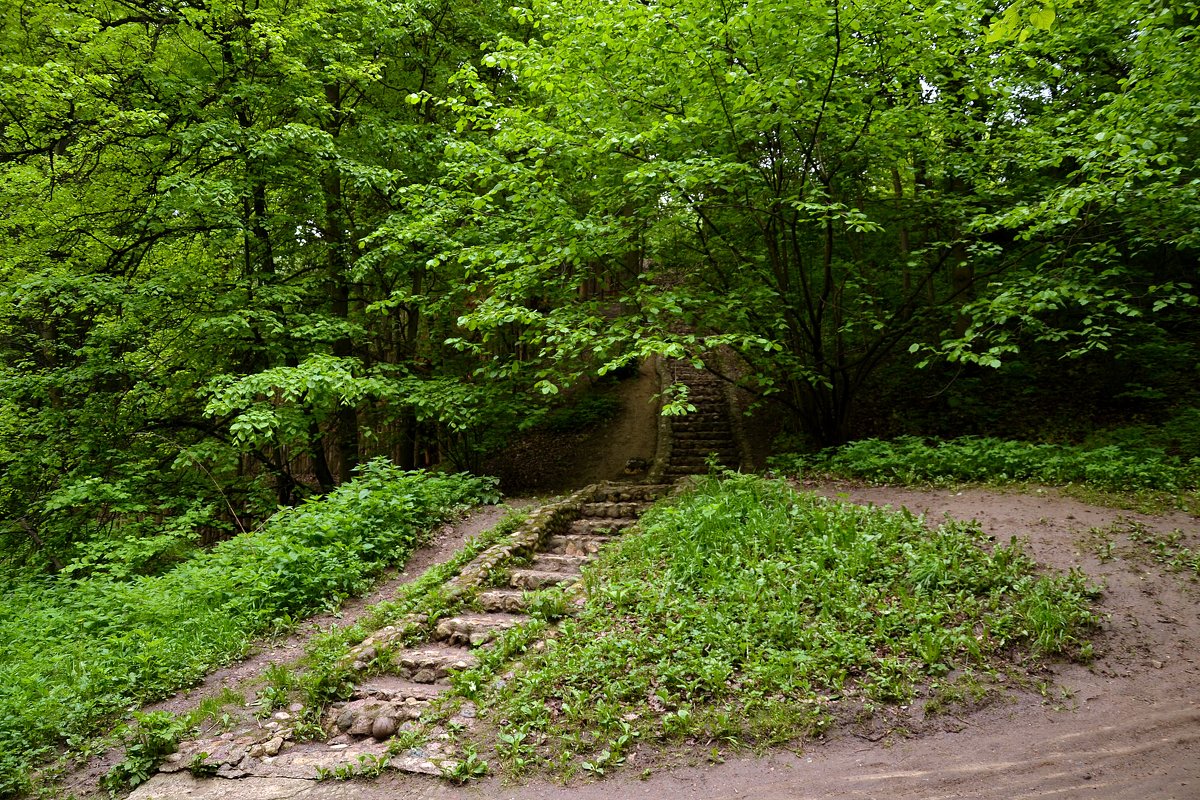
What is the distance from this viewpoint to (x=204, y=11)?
1008 cm

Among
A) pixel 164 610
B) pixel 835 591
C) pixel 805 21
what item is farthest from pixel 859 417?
pixel 164 610

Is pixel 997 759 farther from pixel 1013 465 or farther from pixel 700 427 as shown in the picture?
pixel 700 427

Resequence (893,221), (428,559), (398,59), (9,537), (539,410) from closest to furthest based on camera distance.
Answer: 1. (428,559)
2. (9,537)
3. (893,221)
4. (539,410)
5. (398,59)

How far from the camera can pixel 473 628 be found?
18.3 ft

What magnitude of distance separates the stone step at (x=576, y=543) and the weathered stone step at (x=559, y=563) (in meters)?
0.16

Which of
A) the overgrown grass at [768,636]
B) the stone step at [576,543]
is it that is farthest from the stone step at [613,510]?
the overgrown grass at [768,636]

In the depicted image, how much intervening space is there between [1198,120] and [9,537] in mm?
16409

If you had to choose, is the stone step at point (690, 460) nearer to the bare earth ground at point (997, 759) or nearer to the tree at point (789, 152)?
the tree at point (789, 152)

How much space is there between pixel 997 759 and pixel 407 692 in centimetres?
406

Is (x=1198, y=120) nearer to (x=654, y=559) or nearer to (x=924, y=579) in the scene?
(x=924, y=579)

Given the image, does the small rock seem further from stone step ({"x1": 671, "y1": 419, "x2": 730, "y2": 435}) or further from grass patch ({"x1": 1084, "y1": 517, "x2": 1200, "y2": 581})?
stone step ({"x1": 671, "y1": 419, "x2": 730, "y2": 435})

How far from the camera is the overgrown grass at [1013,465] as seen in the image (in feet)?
24.3

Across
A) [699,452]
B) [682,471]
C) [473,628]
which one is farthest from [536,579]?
[699,452]

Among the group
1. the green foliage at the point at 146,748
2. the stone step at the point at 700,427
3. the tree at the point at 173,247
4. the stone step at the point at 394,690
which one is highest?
the tree at the point at 173,247
